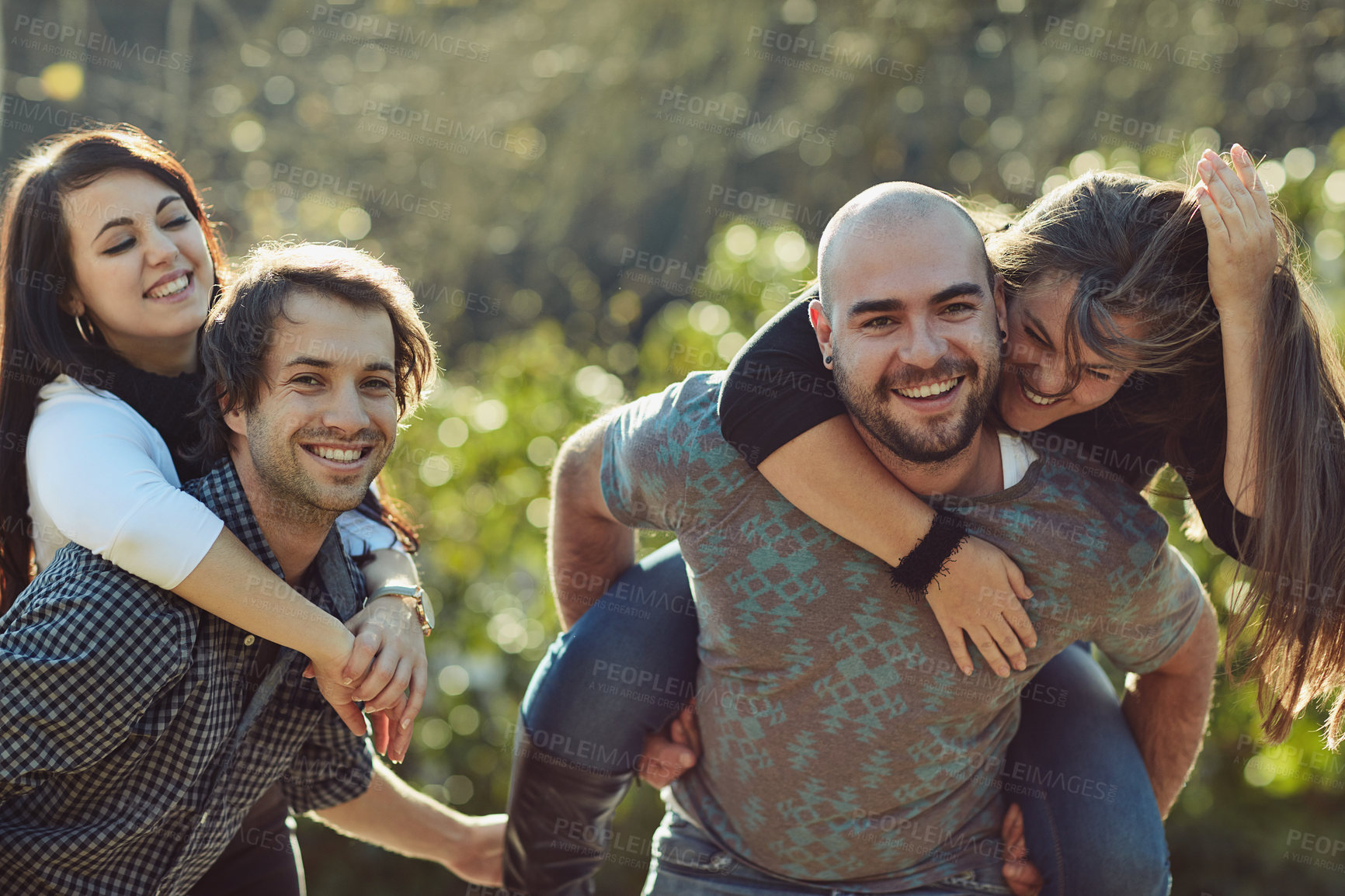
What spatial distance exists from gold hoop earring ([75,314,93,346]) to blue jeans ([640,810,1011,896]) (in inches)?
62.2

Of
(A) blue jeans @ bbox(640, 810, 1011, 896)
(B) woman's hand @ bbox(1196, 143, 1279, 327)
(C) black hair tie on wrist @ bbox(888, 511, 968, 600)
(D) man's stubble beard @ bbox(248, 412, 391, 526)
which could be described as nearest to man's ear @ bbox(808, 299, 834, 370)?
(C) black hair tie on wrist @ bbox(888, 511, 968, 600)

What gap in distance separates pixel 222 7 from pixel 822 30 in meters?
3.37

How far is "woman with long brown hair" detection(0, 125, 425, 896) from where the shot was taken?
1937mm

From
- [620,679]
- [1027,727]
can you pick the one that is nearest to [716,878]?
[620,679]

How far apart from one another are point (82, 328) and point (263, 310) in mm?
561

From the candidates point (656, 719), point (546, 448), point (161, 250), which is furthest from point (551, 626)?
point (161, 250)

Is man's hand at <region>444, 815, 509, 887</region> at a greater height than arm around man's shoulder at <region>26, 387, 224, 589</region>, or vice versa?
arm around man's shoulder at <region>26, 387, 224, 589</region>

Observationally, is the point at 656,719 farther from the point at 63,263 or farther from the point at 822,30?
the point at 822,30

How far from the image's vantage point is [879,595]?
7.23 ft

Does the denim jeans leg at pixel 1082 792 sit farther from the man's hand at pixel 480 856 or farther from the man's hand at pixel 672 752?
the man's hand at pixel 480 856

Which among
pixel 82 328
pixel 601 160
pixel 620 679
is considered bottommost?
pixel 620 679

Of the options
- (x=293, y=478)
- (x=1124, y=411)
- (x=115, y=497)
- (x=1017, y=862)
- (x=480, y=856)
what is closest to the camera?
(x=115, y=497)

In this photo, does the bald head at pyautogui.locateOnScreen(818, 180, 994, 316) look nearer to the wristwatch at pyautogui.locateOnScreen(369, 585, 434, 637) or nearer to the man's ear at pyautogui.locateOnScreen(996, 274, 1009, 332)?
the man's ear at pyautogui.locateOnScreen(996, 274, 1009, 332)

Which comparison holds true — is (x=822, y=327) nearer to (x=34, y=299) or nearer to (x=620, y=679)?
(x=620, y=679)
